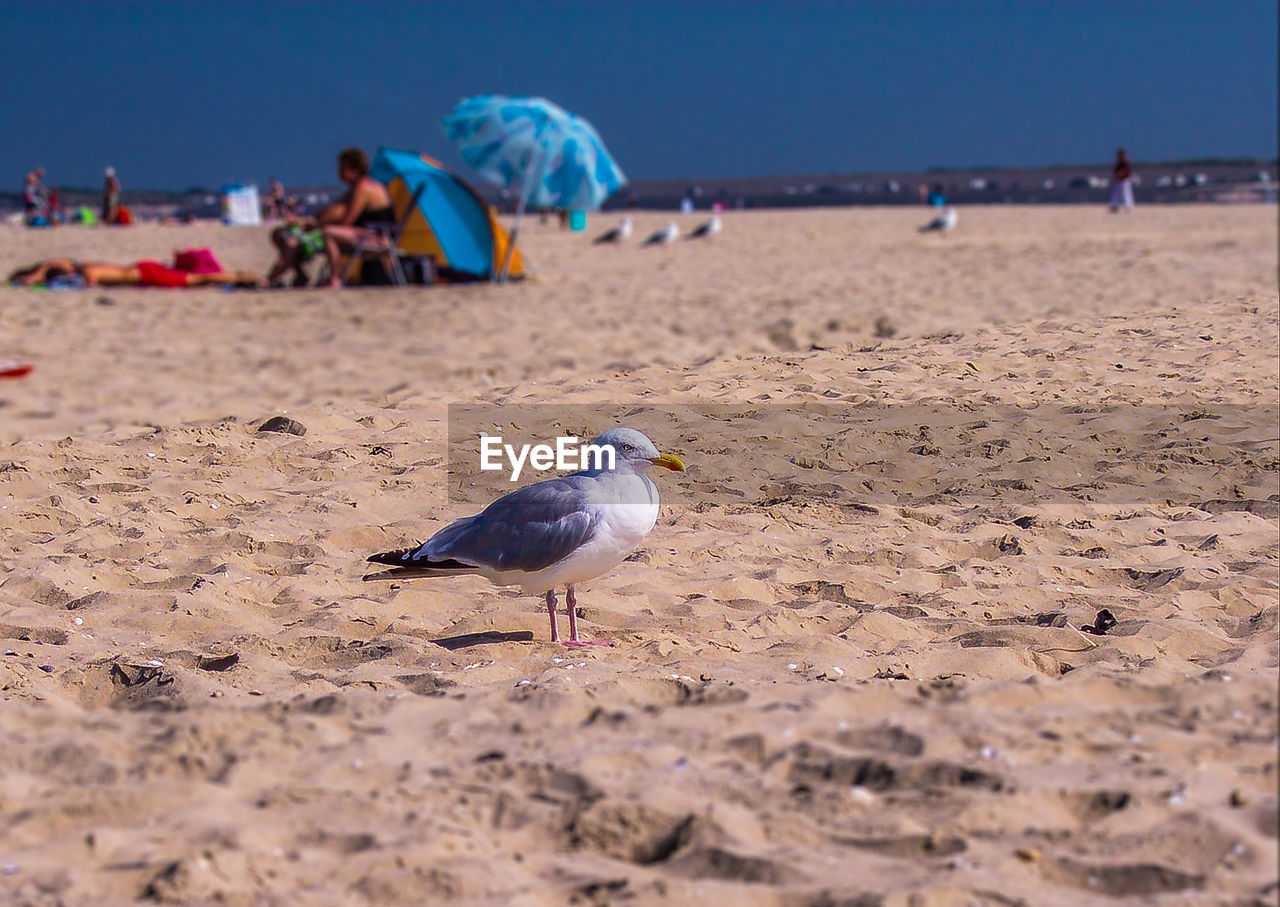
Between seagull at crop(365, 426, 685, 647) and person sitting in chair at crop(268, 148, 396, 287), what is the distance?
9351mm

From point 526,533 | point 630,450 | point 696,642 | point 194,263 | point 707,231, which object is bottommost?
point 696,642

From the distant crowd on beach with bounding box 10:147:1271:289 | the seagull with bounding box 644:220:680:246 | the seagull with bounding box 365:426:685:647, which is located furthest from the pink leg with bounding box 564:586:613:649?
the seagull with bounding box 644:220:680:246

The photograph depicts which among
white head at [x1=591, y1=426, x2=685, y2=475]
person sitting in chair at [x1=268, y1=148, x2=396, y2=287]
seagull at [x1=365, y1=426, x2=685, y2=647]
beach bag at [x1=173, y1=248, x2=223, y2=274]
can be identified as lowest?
seagull at [x1=365, y1=426, x2=685, y2=647]

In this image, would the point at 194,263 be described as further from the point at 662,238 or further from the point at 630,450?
the point at 630,450

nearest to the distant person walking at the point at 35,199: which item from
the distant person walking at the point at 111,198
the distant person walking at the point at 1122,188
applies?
the distant person walking at the point at 111,198

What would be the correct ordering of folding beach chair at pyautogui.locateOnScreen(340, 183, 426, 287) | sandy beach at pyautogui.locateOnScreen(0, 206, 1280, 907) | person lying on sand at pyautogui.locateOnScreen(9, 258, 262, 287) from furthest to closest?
person lying on sand at pyautogui.locateOnScreen(9, 258, 262, 287)
folding beach chair at pyautogui.locateOnScreen(340, 183, 426, 287)
sandy beach at pyautogui.locateOnScreen(0, 206, 1280, 907)

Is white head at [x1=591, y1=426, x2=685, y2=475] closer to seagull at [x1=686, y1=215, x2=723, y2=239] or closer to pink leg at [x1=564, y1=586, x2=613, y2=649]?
pink leg at [x1=564, y1=586, x2=613, y2=649]

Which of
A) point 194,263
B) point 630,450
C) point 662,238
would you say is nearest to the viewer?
point 630,450

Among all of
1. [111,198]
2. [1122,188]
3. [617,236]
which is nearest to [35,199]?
[111,198]

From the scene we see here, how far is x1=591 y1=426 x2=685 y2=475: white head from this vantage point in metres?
3.78

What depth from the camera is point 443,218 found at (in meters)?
13.7

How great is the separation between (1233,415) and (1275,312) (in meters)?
2.14

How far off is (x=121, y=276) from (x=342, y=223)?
2.83 meters

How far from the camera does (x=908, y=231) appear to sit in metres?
23.5
